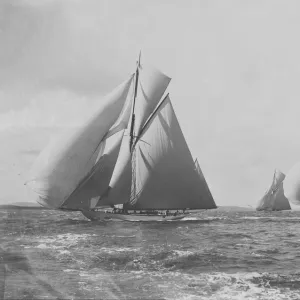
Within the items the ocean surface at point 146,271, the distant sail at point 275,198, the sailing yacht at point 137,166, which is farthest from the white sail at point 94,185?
the distant sail at point 275,198

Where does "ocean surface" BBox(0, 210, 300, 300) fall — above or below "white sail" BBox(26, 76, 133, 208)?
below

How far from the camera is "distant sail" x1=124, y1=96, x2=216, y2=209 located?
169 ft

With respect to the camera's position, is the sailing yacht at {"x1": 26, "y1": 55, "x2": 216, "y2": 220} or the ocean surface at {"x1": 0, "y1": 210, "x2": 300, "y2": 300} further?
the sailing yacht at {"x1": 26, "y1": 55, "x2": 216, "y2": 220}

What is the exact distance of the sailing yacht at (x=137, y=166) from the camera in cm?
4759

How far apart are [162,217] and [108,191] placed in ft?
31.9

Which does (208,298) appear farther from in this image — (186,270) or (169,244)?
(169,244)

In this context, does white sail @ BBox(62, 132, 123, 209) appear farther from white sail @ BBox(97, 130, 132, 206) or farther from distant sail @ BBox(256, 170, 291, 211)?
distant sail @ BBox(256, 170, 291, 211)

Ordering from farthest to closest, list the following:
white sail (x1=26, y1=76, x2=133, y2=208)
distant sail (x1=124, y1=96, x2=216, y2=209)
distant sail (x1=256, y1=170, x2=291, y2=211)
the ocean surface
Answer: distant sail (x1=256, y1=170, x2=291, y2=211), distant sail (x1=124, y1=96, x2=216, y2=209), white sail (x1=26, y1=76, x2=133, y2=208), the ocean surface

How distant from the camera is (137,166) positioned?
5331 centimetres

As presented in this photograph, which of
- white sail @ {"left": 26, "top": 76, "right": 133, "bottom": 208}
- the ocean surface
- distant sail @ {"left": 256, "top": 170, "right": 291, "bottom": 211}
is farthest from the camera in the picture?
distant sail @ {"left": 256, "top": 170, "right": 291, "bottom": 211}

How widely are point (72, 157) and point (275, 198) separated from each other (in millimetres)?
117442

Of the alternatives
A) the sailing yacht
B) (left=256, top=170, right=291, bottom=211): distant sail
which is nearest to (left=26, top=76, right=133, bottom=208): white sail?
the sailing yacht

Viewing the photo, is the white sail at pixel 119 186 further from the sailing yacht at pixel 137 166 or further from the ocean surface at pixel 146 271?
the ocean surface at pixel 146 271

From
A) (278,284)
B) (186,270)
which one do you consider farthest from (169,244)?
(278,284)
